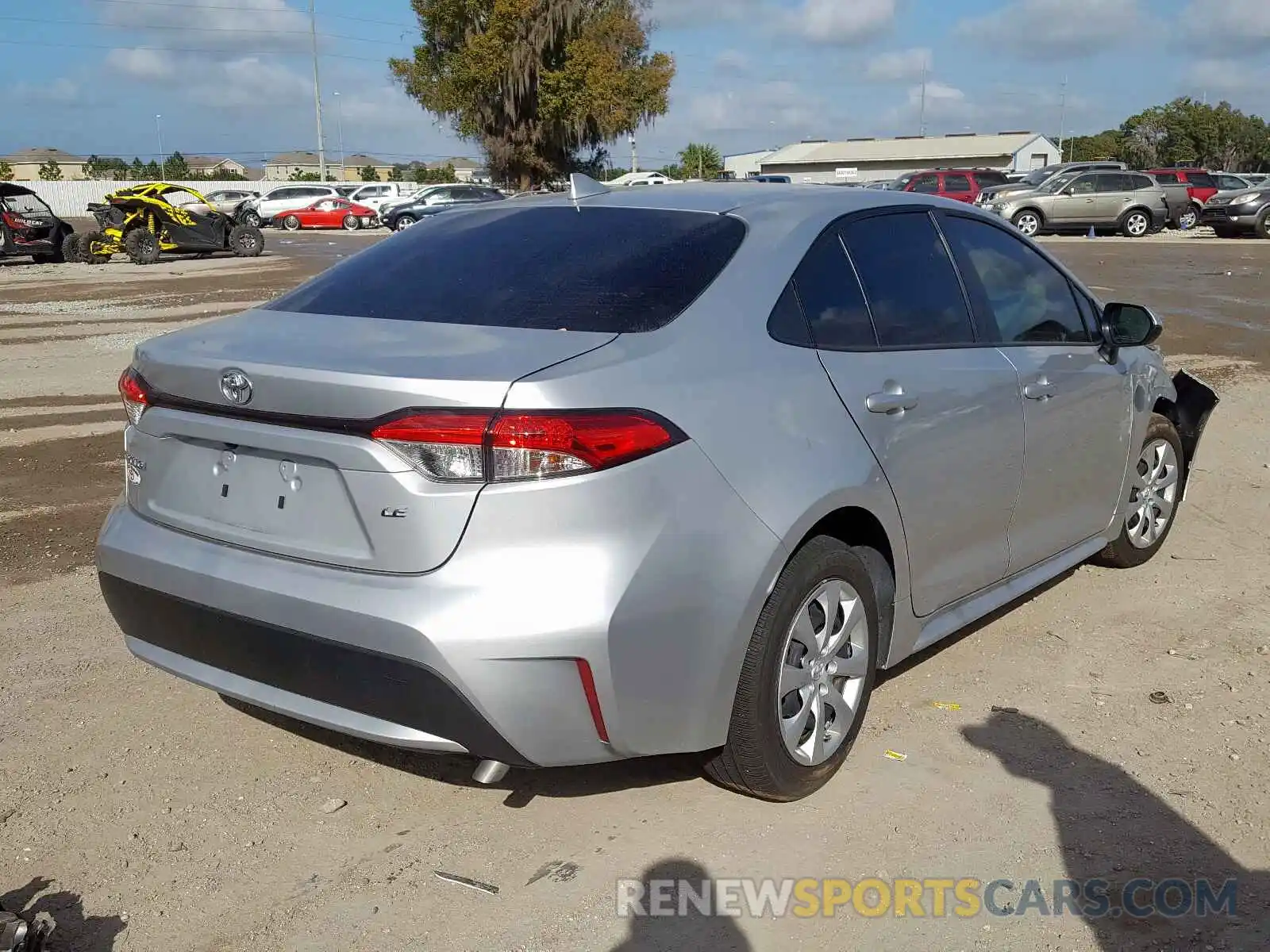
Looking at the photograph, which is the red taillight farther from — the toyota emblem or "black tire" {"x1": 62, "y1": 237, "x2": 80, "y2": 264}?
"black tire" {"x1": 62, "y1": 237, "x2": 80, "y2": 264}

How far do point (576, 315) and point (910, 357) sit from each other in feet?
3.85

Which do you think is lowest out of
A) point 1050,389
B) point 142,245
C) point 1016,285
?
point 142,245

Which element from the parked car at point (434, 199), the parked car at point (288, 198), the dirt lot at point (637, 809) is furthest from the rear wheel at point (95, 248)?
the dirt lot at point (637, 809)

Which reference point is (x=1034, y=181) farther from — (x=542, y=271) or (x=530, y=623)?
(x=530, y=623)

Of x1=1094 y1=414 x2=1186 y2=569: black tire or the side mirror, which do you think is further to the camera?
x1=1094 y1=414 x2=1186 y2=569: black tire

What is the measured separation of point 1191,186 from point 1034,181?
4.73 meters

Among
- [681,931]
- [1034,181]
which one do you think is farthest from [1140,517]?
[1034,181]

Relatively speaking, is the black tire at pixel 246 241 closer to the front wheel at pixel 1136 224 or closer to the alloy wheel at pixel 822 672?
the front wheel at pixel 1136 224

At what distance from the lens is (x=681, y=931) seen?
2.85 m

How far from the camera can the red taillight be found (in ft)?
8.96

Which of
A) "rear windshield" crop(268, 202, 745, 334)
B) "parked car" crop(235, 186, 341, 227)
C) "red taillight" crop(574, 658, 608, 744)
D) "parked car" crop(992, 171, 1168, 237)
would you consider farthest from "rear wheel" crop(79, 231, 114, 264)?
"red taillight" crop(574, 658, 608, 744)

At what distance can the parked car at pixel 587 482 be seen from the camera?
2.71 metres

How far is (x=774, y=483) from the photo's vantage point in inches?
120

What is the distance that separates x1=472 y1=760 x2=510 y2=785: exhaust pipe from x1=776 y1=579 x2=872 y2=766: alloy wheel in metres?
0.75
